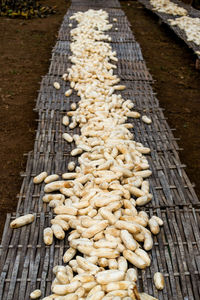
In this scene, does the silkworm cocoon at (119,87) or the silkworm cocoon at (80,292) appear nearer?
the silkworm cocoon at (80,292)

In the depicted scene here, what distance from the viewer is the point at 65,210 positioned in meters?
2.41

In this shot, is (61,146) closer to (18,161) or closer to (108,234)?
(18,161)

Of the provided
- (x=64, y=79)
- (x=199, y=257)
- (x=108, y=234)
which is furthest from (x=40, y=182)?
(x=64, y=79)

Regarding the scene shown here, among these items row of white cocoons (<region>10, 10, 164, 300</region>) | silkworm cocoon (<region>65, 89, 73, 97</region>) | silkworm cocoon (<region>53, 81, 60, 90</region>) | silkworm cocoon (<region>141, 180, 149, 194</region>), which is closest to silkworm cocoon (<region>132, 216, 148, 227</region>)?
row of white cocoons (<region>10, 10, 164, 300</region>)

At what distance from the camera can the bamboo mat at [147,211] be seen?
2.06m

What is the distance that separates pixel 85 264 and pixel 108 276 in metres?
0.18

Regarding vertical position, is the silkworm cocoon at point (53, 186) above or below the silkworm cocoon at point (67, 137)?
below

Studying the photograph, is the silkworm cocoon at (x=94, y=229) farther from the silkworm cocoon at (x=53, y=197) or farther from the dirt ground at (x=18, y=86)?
the dirt ground at (x=18, y=86)

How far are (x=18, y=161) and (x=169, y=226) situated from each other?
2223 mm

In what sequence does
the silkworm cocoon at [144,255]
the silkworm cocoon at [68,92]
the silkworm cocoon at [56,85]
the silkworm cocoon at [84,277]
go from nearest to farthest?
the silkworm cocoon at [84,277]
the silkworm cocoon at [144,255]
the silkworm cocoon at [68,92]
the silkworm cocoon at [56,85]

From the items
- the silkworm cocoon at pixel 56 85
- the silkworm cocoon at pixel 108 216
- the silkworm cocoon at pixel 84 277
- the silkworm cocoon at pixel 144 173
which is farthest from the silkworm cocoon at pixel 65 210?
the silkworm cocoon at pixel 56 85

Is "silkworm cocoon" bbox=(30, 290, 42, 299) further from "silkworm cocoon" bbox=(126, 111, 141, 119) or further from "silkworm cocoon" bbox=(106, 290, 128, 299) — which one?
"silkworm cocoon" bbox=(126, 111, 141, 119)

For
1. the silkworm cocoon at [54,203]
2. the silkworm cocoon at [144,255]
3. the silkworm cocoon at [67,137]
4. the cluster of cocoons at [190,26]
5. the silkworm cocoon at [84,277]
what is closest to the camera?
the silkworm cocoon at [84,277]

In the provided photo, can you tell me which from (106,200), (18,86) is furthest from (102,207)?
(18,86)
